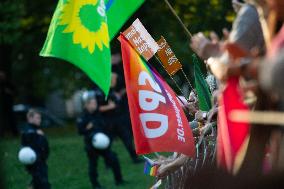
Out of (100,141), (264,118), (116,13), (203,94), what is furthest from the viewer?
(100,141)

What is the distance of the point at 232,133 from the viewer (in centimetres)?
504

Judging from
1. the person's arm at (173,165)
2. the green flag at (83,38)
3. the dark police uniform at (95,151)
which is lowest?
the dark police uniform at (95,151)

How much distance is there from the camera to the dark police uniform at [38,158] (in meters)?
11.4

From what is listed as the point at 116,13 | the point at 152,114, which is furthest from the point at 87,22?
the point at 152,114

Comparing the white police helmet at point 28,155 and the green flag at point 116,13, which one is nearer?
the green flag at point 116,13

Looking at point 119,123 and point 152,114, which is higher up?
point 152,114

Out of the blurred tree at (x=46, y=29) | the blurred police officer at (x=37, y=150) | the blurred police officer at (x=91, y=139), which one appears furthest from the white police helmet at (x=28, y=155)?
the blurred tree at (x=46, y=29)

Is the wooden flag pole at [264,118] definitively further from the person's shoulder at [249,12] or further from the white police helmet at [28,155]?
the white police helmet at [28,155]

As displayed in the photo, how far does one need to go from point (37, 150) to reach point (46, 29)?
13.9 metres

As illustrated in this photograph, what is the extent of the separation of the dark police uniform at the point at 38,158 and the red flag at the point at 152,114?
448cm

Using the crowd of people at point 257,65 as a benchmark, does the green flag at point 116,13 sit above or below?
above

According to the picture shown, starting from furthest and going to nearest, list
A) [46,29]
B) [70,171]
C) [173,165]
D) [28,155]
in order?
1. [46,29]
2. [70,171]
3. [28,155]
4. [173,165]

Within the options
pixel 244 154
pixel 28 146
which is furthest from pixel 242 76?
pixel 28 146

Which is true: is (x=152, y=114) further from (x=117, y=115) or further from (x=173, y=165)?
(x=117, y=115)
